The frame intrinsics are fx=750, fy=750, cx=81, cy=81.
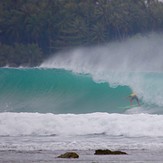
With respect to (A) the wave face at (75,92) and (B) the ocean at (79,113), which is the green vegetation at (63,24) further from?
(A) the wave face at (75,92)

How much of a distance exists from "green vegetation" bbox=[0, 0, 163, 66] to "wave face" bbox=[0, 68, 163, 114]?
48.3 ft

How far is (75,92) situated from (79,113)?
2.70 meters

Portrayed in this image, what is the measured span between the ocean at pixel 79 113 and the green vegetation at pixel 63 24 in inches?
143

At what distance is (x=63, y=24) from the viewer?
47.7 m

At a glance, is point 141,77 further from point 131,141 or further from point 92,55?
point 92,55

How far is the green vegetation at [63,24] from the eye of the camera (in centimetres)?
4519

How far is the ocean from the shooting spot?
1516 cm

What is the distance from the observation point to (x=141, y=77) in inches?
1079

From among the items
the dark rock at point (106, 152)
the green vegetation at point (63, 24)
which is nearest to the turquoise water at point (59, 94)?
the dark rock at point (106, 152)

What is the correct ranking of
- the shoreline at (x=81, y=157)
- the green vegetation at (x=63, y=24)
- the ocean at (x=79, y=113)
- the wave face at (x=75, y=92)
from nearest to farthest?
the shoreline at (x=81, y=157), the ocean at (x=79, y=113), the wave face at (x=75, y=92), the green vegetation at (x=63, y=24)

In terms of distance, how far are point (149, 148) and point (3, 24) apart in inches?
1336

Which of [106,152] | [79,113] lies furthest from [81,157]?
[79,113]

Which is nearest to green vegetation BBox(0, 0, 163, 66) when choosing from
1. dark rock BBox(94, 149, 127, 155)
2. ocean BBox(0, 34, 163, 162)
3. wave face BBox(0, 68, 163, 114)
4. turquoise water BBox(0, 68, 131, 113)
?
ocean BBox(0, 34, 163, 162)

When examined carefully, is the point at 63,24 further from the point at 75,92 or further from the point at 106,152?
the point at 106,152
